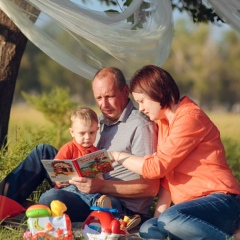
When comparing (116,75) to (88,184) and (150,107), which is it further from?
(88,184)

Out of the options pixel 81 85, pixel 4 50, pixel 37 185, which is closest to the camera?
pixel 37 185

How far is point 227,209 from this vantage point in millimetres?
4773

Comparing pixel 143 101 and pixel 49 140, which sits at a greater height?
pixel 143 101

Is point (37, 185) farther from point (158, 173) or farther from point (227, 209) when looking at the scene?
point (227, 209)

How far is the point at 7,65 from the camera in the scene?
6863 millimetres

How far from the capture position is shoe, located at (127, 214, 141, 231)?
200 inches

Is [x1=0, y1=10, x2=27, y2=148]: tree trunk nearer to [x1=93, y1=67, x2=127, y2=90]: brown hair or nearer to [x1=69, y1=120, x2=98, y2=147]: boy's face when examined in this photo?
[x1=93, y1=67, x2=127, y2=90]: brown hair

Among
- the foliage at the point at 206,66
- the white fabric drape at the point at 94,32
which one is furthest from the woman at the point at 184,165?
the foliage at the point at 206,66

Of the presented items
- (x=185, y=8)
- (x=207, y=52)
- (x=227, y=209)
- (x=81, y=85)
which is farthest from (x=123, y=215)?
(x=207, y=52)

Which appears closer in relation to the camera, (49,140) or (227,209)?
(227,209)

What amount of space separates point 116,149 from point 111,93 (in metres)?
0.39

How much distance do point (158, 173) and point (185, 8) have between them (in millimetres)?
2927

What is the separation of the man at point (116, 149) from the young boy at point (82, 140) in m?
0.07

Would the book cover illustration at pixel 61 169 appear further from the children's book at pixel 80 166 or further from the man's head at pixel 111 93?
the man's head at pixel 111 93
